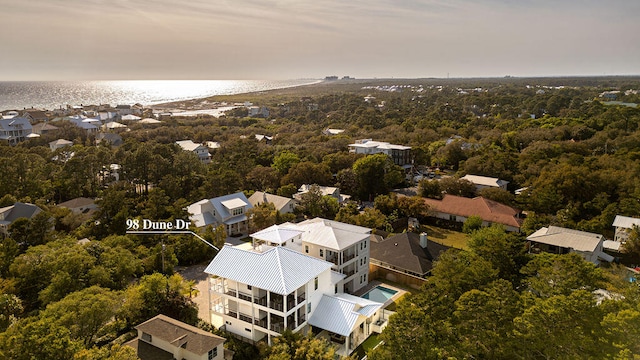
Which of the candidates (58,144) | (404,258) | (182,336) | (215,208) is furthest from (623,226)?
(58,144)

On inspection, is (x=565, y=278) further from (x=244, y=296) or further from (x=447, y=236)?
(x=447, y=236)

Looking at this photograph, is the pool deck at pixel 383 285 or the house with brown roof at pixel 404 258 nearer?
the pool deck at pixel 383 285

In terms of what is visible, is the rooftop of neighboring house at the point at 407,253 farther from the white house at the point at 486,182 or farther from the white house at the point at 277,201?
the white house at the point at 486,182

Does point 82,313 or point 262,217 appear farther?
point 262,217

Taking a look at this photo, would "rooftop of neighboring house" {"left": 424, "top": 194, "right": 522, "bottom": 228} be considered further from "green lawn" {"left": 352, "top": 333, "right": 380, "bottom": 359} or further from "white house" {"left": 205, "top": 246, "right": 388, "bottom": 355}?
"green lawn" {"left": 352, "top": 333, "right": 380, "bottom": 359}

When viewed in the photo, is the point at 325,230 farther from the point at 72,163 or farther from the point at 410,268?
the point at 72,163

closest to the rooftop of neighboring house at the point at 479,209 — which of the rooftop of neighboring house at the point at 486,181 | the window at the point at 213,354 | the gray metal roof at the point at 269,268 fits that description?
the rooftop of neighboring house at the point at 486,181

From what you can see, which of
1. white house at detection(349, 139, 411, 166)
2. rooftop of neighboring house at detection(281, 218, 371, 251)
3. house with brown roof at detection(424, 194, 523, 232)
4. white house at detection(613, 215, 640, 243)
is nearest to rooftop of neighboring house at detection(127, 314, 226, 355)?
rooftop of neighboring house at detection(281, 218, 371, 251)
